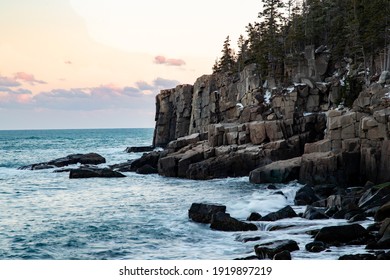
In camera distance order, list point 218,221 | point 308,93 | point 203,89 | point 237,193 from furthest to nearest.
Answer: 1. point 203,89
2. point 308,93
3. point 237,193
4. point 218,221

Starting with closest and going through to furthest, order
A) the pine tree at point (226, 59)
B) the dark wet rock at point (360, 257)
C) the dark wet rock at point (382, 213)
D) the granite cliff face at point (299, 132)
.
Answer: the dark wet rock at point (360, 257), the dark wet rock at point (382, 213), the granite cliff face at point (299, 132), the pine tree at point (226, 59)

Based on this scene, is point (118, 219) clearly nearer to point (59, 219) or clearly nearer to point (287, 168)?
point (59, 219)

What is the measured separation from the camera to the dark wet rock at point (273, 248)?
1348 centimetres

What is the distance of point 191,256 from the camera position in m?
15.0

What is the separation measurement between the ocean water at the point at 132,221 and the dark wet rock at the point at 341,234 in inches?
21.0

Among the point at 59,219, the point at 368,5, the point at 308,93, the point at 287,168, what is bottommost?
the point at 59,219

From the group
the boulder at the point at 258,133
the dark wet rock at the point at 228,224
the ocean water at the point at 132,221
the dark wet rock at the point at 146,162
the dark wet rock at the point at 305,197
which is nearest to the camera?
the ocean water at the point at 132,221

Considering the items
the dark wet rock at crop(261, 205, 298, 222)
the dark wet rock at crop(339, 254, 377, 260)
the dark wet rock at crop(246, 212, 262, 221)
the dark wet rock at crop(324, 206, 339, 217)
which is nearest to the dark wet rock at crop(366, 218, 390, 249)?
the dark wet rock at crop(339, 254, 377, 260)

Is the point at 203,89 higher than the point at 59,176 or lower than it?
higher

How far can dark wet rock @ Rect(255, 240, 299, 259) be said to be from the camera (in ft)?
44.2

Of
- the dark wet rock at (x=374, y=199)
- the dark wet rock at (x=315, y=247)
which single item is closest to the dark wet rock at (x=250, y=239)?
the dark wet rock at (x=315, y=247)

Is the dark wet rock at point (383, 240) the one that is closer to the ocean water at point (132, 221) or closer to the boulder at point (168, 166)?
the ocean water at point (132, 221)
